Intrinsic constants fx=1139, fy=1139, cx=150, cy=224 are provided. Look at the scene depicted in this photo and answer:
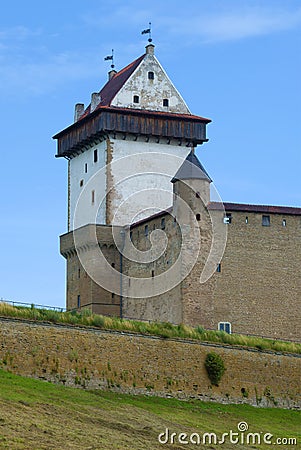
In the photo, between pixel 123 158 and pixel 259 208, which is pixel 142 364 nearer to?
pixel 259 208

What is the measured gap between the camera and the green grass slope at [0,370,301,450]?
98.9 ft

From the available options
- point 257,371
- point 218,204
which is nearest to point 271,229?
point 218,204

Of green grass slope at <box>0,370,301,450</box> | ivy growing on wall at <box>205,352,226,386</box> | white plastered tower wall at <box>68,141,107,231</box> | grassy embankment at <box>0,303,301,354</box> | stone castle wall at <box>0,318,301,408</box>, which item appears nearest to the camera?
green grass slope at <box>0,370,301,450</box>

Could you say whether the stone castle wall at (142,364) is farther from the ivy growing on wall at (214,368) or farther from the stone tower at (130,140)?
the stone tower at (130,140)

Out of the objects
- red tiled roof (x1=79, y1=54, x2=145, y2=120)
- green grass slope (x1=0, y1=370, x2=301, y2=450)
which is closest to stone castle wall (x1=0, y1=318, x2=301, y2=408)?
green grass slope (x1=0, y1=370, x2=301, y2=450)

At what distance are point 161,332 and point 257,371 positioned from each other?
5295mm

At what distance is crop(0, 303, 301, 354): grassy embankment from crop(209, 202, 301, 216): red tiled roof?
750 cm

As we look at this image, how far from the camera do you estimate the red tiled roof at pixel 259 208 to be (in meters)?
56.6

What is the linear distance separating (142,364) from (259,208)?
15.6m

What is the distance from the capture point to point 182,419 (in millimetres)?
39594

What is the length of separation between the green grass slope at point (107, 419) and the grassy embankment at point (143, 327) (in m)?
3.10

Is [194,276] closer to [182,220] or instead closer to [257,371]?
[182,220]

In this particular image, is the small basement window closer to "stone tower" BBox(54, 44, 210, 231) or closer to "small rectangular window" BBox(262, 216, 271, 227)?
"small rectangular window" BBox(262, 216, 271, 227)

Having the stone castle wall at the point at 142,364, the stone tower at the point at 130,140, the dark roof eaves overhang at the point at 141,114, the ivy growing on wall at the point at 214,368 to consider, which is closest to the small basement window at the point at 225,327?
the stone castle wall at the point at 142,364
